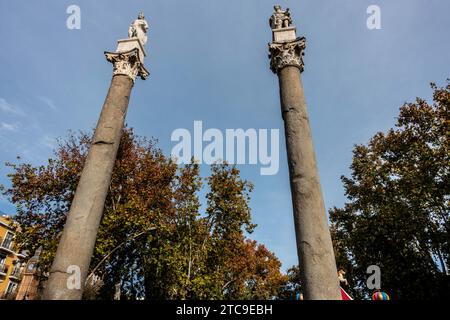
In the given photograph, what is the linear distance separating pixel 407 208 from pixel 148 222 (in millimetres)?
15632

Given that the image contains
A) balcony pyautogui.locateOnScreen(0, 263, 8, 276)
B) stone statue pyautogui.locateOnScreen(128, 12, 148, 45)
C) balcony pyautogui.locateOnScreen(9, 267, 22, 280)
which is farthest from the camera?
balcony pyautogui.locateOnScreen(9, 267, 22, 280)

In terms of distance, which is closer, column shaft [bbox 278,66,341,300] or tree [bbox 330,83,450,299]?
column shaft [bbox 278,66,341,300]

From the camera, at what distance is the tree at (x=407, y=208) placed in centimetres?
1691

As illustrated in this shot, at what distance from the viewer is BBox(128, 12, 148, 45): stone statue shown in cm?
975

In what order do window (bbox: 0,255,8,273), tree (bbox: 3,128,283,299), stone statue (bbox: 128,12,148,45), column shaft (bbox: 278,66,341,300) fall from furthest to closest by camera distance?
window (bbox: 0,255,8,273)
tree (bbox: 3,128,283,299)
stone statue (bbox: 128,12,148,45)
column shaft (bbox: 278,66,341,300)

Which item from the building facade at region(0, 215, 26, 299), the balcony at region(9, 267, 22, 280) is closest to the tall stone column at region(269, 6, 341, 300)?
the building facade at region(0, 215, 26, 299)

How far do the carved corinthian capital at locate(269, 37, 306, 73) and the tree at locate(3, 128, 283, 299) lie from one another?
36.8ft

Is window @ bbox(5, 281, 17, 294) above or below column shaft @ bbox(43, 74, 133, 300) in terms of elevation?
above

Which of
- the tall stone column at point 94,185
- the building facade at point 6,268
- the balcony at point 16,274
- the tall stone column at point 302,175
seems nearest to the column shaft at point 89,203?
the tall stone column at point 94,185

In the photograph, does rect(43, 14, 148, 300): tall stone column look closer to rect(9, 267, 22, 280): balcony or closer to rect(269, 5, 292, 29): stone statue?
rect(269, 5, 292, 29): stone statue

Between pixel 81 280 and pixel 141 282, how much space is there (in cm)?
1619

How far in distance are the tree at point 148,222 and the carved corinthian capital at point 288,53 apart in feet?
36.8

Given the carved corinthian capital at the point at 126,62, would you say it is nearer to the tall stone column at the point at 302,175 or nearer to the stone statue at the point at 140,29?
the stone statue at the point at 140,29
